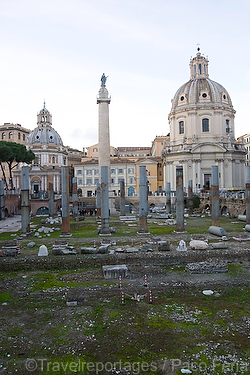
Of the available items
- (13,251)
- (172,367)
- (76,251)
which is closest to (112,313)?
(172,367)

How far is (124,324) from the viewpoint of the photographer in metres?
8.21

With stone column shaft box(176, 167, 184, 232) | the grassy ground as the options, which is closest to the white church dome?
stone column shaft box(176, 167, 184, 232)

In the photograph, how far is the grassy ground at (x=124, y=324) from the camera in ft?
21.2

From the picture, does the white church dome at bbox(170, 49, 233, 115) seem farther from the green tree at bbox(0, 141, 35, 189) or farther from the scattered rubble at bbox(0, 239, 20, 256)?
the scattered rubble at bbox(0, 239, 20, 256)

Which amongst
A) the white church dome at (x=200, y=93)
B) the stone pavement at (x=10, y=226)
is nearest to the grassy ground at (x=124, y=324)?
the stone pavement at (x=10, y=226)

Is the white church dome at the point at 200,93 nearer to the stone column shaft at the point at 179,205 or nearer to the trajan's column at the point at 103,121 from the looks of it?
the trajan's column at the point at 103,121

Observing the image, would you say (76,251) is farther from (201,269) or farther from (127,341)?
(127,341)

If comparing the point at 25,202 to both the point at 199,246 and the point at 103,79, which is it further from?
the point at 103,79

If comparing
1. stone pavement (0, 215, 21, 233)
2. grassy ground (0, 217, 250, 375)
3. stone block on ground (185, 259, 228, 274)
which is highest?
stone pavement (0, 215, 21, 233)

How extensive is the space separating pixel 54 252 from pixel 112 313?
6519 millimetres

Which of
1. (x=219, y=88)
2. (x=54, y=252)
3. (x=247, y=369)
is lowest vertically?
(x=247, y=369)

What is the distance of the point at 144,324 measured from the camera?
27.0 feet

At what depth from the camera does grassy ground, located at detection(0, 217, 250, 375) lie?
6449mm

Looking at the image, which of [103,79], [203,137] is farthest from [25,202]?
[203,137]
